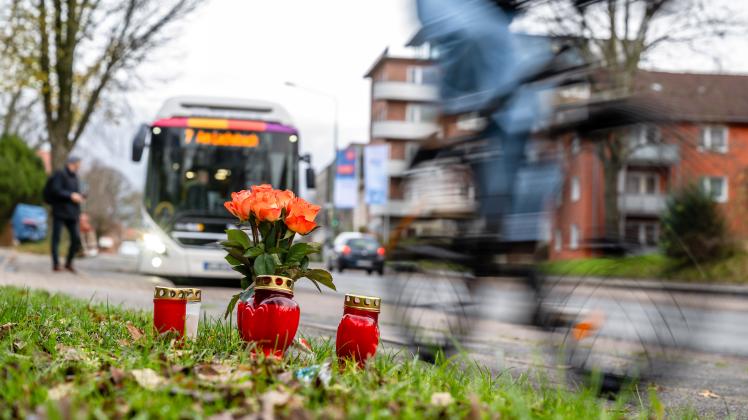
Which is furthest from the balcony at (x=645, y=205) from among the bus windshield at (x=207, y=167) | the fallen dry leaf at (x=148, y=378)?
the bus windshield at (x=207, y=167)

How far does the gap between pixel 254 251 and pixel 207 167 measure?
977 cm

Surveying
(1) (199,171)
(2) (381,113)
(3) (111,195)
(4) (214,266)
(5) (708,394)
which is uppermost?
(2) (381,113)

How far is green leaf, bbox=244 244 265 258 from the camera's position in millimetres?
3502

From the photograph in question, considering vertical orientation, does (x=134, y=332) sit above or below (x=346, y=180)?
below

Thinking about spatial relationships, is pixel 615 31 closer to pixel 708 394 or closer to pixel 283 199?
pixel 283 199

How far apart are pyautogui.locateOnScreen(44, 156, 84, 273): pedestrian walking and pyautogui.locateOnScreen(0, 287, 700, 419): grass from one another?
35.2 feet

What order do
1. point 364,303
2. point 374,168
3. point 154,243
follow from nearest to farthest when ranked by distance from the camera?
point 364,303, point 154,243, point 374,168

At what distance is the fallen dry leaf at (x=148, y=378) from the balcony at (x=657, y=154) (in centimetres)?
211

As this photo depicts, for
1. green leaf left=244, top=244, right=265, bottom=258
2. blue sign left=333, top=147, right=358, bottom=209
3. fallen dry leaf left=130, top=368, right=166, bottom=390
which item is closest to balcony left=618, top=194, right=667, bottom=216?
green leaf left=244, top=244, right=265, bottom=258

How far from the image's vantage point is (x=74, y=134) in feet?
82.8

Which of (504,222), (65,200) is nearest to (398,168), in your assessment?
(504,222)

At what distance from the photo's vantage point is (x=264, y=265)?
346 cm

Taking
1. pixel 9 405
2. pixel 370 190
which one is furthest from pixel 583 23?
pixel 370 190

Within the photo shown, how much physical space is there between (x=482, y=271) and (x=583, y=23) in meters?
1.20
